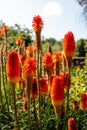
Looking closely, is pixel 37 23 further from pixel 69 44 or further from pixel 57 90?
pixel 57 90

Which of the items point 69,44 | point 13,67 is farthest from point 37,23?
point 13,67

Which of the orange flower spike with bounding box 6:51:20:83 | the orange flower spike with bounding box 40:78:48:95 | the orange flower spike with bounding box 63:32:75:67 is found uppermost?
the orange flower spike with bounding box 63:32:75:67

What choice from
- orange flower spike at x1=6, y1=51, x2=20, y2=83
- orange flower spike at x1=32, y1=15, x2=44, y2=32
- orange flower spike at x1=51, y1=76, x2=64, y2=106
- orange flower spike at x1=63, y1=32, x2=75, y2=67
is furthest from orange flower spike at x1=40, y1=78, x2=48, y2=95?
orange flower spike at x1=51, y1=76, x2=64, y2=106

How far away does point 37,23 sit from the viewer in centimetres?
421

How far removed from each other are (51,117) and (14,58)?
6.06 ft

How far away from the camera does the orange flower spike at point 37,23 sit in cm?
414

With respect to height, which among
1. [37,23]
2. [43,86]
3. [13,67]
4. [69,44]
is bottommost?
[43,86]

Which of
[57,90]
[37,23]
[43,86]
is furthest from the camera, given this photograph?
[43,86]

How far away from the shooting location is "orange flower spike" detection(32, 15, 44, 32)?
13.6 feet

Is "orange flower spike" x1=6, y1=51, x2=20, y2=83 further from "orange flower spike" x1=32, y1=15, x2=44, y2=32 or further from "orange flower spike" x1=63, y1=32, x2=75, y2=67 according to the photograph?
"orange flower spike" x1=32, y1=15, x2=44, y2=32

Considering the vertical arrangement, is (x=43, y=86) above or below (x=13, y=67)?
below

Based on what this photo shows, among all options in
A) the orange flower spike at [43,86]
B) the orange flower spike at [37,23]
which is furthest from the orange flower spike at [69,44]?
the orange flower spike at [43,86]

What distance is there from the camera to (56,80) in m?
3.03

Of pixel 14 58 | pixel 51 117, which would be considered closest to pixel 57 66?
pixel 51 117
